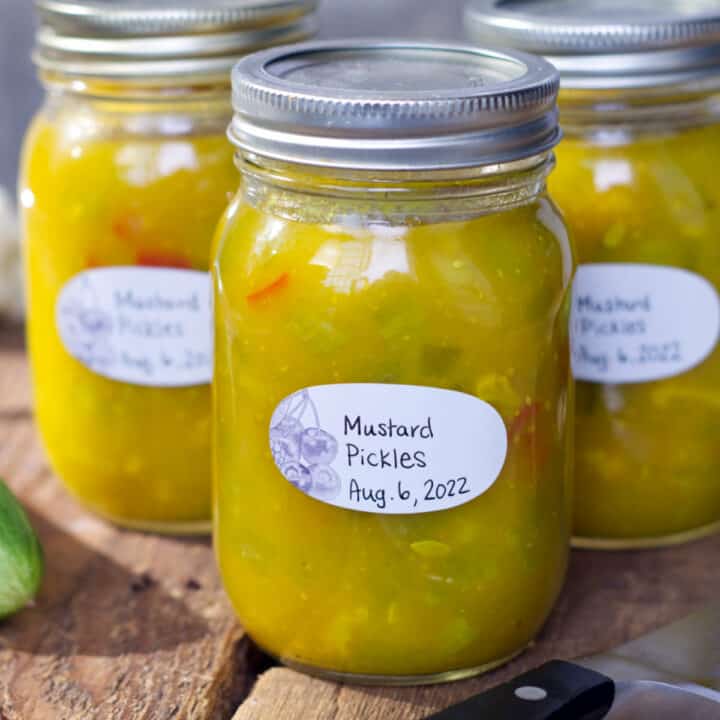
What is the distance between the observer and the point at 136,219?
107cm

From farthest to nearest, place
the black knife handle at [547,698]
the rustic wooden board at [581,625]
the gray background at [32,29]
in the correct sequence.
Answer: the gray background at [32,29], the rustic wooden board at [581,625], the black knife handle at [547,698]

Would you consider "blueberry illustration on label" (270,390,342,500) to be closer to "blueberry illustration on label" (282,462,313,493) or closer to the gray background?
"blueberry illustration on label" (282,462,313,493)

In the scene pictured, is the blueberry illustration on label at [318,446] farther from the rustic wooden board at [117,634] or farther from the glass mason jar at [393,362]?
the rustic wooden board at [117,634]

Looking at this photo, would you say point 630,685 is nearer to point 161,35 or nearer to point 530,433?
point 530,433

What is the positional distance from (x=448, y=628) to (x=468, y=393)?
18 centimetres

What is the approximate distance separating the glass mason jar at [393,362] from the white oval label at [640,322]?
112 mm

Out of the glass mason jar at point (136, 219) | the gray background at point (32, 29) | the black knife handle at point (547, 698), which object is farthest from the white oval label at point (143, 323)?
the gray background at point (32, 29)

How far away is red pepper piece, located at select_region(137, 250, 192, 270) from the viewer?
1.08 metres

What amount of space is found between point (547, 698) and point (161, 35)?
57 centimetres

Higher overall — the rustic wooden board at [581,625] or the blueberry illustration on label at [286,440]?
the blueberry illustration on label at [286,440]

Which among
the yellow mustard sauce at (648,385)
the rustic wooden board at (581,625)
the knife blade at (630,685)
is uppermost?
the yellow mustard sauce at (648,385)

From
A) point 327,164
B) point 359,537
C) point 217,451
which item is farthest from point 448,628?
point 327,164

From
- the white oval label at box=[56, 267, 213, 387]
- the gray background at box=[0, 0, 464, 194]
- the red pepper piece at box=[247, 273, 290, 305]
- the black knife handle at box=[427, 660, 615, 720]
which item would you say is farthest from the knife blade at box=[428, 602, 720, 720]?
the gray background at box=[0, 0, 464, 194]

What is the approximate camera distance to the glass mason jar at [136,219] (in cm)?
106
